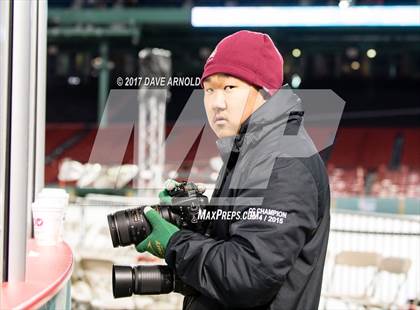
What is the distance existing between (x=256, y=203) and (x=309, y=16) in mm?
7153

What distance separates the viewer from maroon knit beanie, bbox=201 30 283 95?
1.49m

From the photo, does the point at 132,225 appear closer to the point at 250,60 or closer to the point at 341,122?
the point at 250,60

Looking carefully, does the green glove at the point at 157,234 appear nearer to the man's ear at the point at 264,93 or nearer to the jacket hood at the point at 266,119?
the jacket hood at the point at 266,119

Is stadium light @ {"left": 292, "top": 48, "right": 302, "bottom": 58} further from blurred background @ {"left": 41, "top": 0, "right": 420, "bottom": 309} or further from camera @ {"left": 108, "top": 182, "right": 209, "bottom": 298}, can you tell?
camera @ {"left": 108, "top": 182, "right": 209, "bottom": 298}

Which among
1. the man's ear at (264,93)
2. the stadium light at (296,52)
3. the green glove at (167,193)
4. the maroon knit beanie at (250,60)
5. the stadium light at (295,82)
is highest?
the stadium light at (296,52)

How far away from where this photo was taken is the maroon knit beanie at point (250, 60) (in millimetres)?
1489

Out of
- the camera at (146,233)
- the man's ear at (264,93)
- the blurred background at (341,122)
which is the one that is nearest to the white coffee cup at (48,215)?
the camera at (146,233)

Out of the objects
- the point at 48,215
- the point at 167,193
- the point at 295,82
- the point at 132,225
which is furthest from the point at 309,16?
the point at 132,225

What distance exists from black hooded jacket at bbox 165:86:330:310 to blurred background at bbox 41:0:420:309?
2298mm

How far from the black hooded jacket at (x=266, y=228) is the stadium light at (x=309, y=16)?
3.47 m

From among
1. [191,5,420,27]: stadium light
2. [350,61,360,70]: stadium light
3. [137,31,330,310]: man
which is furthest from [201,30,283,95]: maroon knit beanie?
[350,61,360,70]: stadium light

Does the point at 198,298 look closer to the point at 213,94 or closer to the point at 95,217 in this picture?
the point at 213,94

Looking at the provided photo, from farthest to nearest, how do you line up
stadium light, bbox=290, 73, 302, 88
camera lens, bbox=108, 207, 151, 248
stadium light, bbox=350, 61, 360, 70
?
stadium light, bbox=350, 61, 360, 70, stadium light, bbox=290, 73, 302, 88, camera lens, bbox=108, 207, 151, 248

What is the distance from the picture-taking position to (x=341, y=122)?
5.32m
